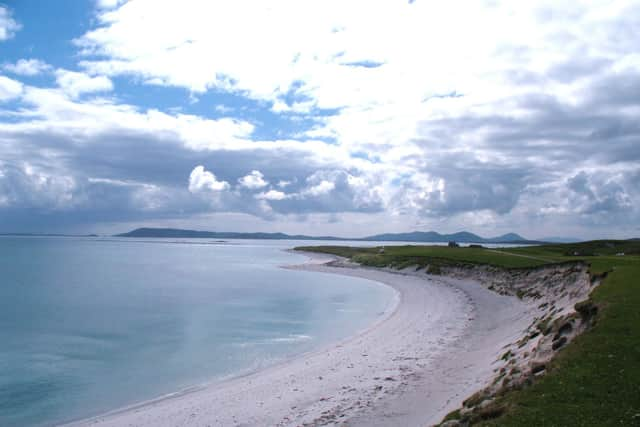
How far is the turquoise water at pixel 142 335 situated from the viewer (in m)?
22.0

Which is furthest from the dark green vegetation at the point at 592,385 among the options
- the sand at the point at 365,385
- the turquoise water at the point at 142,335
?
the turquoise water at the point at 142,335

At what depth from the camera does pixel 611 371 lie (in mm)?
12562

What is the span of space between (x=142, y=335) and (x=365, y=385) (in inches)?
873

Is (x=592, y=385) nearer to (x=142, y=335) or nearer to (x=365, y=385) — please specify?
(x=365, y=385)

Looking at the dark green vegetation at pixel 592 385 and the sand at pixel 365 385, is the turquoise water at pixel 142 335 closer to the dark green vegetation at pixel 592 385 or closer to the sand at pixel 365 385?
the sand at pixel 365 385

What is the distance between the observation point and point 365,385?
19.5 metres

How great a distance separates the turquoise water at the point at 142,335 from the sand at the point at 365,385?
2.66 metres

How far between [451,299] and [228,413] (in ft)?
108

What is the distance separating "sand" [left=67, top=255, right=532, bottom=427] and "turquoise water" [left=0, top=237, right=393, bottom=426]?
105 inches

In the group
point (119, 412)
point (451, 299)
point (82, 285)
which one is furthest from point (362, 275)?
point (119, 412)

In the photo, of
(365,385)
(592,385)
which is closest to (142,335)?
(365,385)

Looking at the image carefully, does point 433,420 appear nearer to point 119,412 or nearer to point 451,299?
point 119,412

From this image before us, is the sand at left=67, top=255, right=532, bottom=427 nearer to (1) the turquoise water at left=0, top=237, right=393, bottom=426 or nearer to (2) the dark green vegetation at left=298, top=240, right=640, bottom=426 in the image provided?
(1) the turquoise water at left=0, top=237, right=393, bottom=426

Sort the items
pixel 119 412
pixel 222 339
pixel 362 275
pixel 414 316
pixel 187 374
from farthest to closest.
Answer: pixel 362 275 → pixel 414 316 → pixel 222 339 → pixel 187 374 → pixel 119 412
